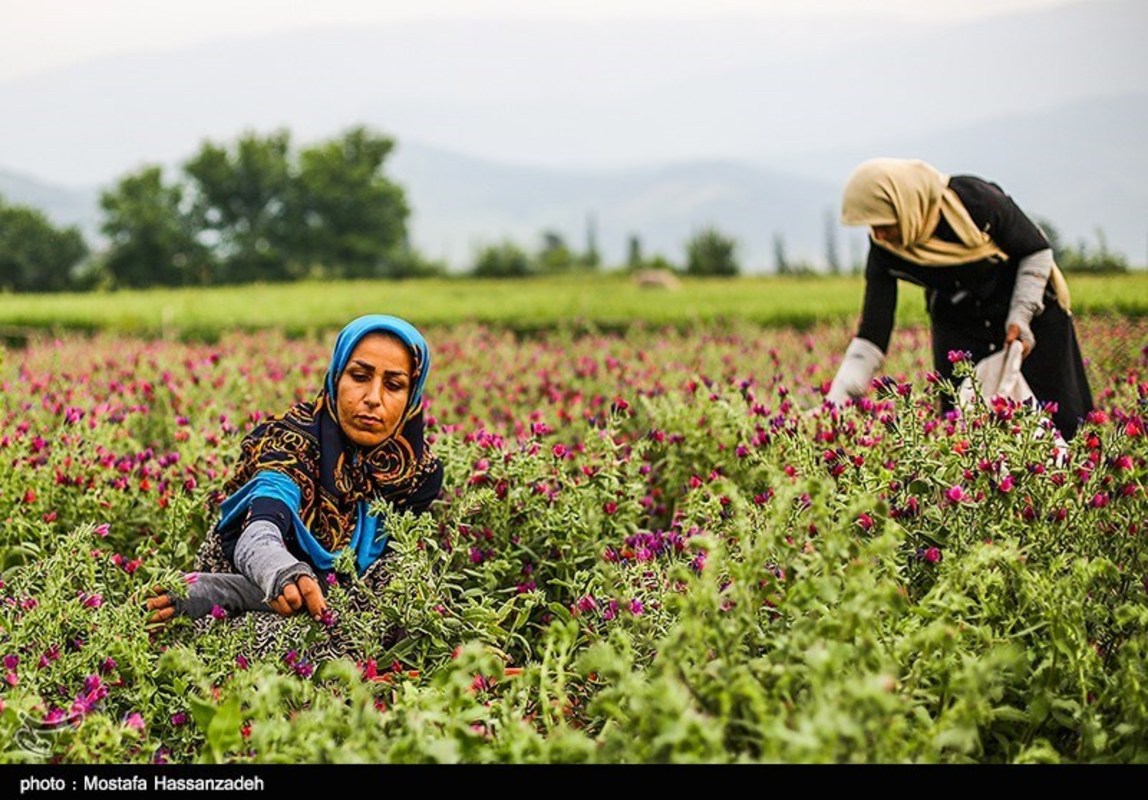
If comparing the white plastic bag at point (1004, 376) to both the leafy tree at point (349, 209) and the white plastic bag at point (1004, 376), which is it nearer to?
the white plastic bag at point (1004, 376)

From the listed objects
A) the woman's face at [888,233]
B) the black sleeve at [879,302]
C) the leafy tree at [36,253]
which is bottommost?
the black sleeve at [879,302]

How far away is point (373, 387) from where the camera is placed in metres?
2.94

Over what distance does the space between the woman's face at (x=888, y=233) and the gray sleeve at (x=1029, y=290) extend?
45 centimetres

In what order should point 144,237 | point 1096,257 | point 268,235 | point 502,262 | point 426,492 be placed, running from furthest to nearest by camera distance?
point 268,235, point 144,237, point 502,262, point 1096,257, point 426,492

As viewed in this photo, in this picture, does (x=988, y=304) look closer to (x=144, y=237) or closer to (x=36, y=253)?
(x=36, y=253)

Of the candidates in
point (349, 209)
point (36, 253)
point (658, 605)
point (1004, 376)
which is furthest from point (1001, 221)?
point (349, 209)

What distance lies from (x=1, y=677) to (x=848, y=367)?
2.87 m

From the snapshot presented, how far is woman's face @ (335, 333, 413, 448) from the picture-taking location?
2.95 metres

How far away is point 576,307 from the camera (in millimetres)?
10461

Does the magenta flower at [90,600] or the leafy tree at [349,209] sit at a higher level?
the leafy tree at [349,209]

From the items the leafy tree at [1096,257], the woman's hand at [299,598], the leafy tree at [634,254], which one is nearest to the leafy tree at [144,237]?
the leafy tree at [634,254]

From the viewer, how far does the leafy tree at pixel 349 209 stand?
28.5m

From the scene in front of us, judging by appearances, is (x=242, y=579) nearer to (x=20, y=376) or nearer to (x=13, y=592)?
(x=13, y=592)

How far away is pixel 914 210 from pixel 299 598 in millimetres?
2494
